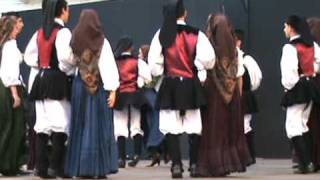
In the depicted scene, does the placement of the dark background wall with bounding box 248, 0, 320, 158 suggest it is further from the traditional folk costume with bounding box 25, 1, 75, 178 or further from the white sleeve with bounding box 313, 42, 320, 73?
the traditional folk costume with bounding box 25, 1, 75, 178

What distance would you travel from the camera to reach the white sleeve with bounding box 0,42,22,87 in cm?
902

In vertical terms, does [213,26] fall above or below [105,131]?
above

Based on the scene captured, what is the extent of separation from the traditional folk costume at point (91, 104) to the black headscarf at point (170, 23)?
657mm

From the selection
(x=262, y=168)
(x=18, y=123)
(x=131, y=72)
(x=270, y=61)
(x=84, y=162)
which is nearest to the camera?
(x=84, y=162)

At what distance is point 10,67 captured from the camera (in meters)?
9.03

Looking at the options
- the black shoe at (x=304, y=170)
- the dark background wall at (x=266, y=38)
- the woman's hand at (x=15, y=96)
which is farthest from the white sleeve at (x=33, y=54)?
the dark background wall at (x=266, y=38)

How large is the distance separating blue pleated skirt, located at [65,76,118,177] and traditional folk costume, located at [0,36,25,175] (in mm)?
1146

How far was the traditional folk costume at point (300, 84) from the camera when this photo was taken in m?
9.37

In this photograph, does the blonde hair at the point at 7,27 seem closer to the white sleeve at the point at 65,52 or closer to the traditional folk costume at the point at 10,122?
the traditional folk costume at the point at 10,122

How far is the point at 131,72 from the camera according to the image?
1181 cm

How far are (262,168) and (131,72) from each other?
265cm

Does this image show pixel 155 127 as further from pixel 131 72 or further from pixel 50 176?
pixel 50 176

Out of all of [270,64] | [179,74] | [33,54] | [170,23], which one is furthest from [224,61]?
[270,64]

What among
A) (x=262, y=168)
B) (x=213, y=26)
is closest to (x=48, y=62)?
(x=213, y=26)
